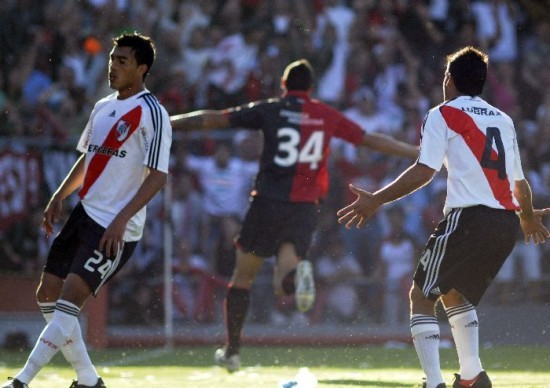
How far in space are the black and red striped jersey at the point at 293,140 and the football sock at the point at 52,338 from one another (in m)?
3.65

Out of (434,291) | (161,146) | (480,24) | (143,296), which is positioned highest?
(480,24)

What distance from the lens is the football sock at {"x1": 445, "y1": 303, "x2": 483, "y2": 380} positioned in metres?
7.63

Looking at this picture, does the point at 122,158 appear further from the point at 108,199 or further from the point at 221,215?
the point at 221,215

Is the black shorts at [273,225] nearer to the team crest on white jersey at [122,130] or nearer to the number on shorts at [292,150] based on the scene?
the number on shorts at [292,150]

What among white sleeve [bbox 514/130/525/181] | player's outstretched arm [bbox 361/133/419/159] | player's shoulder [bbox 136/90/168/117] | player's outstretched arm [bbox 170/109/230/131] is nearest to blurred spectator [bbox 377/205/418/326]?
player's outstretched arm [bbox 361/133/419/159]

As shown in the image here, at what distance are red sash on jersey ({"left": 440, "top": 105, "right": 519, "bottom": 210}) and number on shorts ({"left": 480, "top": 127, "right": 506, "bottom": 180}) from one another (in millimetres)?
18

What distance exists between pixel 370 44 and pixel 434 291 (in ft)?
33.0

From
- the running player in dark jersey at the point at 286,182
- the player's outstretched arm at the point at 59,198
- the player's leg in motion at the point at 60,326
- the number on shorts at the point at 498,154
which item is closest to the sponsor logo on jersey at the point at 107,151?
the player's outstretched arm at the point at 59,198

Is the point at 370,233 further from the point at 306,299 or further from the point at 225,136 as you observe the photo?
the point at 306,299

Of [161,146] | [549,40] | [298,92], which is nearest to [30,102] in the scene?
[298,92]

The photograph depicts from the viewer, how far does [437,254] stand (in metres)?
7.48

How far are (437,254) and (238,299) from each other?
359 centimetres

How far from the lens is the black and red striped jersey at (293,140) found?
1093cm

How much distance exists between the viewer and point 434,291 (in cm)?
744
